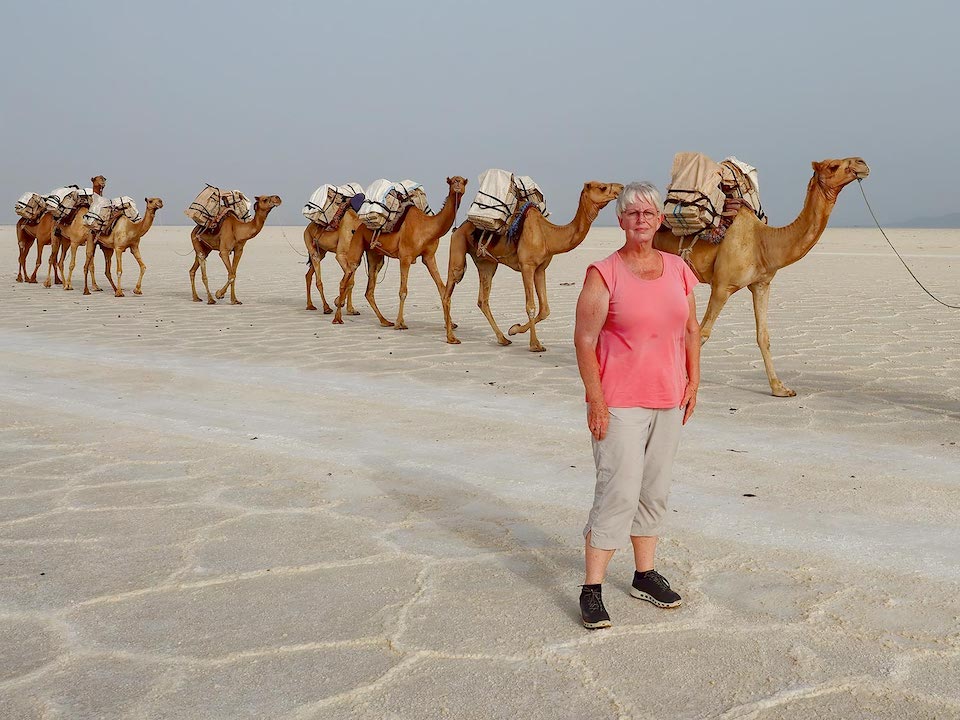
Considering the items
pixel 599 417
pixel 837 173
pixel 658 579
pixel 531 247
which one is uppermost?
pixel 837 173

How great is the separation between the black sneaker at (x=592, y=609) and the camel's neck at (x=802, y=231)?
486cm

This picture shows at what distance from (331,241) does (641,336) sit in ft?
40.4

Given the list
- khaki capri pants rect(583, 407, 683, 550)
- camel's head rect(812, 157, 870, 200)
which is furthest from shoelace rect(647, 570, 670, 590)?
camel's head rect(812, 157, 870, 200)

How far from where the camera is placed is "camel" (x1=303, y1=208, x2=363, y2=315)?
14.7m

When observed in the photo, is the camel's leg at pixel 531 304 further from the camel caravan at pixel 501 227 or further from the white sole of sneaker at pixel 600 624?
the white sole of sneaker at pixel 600 624

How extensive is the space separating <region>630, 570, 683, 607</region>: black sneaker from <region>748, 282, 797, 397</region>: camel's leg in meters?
4.67

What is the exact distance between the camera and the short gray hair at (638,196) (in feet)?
11.5

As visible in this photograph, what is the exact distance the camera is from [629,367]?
3547 mm

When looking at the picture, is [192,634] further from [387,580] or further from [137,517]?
[137,517]

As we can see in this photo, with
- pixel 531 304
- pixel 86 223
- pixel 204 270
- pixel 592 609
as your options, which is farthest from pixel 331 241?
pixel 592 609

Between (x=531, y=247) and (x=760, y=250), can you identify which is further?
(x=531, y=247)

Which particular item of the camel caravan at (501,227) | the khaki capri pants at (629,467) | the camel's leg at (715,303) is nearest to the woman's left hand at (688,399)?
the khaki capri pants at (629,467)

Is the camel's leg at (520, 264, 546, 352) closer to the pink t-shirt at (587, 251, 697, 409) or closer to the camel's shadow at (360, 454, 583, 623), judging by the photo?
the camel's shadow at (360, 454, 583, 623)

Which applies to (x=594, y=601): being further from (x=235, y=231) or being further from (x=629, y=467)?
(x=235, y=231)
